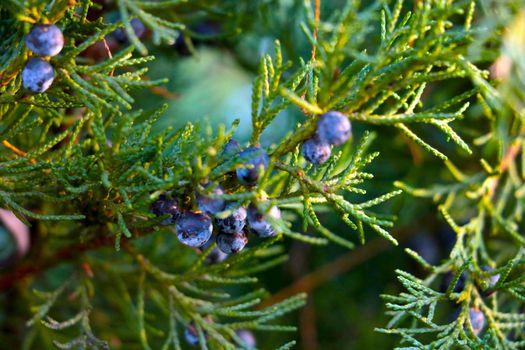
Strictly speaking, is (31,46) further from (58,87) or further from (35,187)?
(35,187)

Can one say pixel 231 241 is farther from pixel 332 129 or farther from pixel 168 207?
pixel 332 129

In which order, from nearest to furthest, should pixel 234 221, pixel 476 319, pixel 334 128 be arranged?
pixel 334 128
pixel 234 221
pixel 476 319

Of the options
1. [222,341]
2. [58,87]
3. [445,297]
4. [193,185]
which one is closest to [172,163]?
[193,185]

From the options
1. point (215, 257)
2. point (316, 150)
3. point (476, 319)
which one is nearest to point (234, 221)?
point (316, 150)

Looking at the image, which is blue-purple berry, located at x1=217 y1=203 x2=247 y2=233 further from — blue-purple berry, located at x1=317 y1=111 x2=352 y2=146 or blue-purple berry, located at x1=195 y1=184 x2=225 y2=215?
blue-purple berry, located at x1=317 y1=111 x2=352 y2=146

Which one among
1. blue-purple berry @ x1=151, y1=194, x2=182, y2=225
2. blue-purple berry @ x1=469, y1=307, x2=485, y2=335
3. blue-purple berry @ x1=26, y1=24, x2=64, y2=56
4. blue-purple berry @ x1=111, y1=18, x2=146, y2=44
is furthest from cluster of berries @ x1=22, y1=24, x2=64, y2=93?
blue-purple berry @ x1=469, y1=307, x2=485, y2=335

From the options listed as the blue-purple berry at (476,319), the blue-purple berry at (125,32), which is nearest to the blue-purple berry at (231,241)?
the blue-purple berry at (476,319)

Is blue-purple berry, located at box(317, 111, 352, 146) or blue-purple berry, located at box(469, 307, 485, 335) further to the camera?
blue-purple berry, located at box(469, 307, 485, 335)
